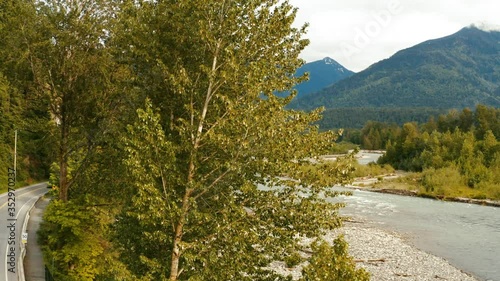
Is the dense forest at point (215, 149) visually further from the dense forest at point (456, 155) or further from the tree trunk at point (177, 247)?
the dense forest at point (456, 155)

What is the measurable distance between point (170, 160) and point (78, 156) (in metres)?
12.9

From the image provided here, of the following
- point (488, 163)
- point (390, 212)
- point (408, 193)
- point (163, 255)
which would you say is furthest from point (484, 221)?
point (163, 255)

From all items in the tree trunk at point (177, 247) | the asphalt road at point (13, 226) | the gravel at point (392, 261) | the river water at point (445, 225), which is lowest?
the river water at point (445, 225)

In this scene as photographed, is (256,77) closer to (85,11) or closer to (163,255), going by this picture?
(163,255)

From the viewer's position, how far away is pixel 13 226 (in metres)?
30.4

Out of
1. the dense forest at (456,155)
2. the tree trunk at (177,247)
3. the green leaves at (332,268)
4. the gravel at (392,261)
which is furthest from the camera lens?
the dense forest at (456,155)

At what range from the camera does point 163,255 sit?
50.9ft

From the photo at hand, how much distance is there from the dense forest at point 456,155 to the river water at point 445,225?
1007 centimetres

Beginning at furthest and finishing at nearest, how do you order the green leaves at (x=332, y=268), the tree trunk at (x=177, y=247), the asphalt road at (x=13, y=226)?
the asphalt road at (x=13, y=226), the tree trunk at (x=177, y=247), the green leaves at (x=332, y=268)

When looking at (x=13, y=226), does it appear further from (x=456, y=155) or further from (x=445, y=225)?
(x=456, y=155)

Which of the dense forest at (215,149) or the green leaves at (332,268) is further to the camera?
the dense forest at (215,149)

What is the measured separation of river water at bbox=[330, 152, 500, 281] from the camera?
37.8m

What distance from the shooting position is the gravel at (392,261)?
3266cm

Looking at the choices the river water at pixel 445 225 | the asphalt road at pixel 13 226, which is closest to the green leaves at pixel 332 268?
the asphalt road at pixel 13 226
